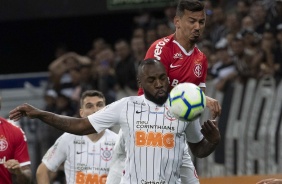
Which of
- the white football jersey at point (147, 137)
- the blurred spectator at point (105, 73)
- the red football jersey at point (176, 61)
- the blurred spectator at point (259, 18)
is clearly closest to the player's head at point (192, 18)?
the red football jersey at point (176, 61)

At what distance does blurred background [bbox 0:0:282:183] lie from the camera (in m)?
14.4

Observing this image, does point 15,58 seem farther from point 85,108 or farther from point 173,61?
point 173,61

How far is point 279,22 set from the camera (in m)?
15.2

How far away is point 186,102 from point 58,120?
118cm

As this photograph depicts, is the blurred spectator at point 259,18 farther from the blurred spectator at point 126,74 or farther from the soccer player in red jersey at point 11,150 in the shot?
the soccer player in red jersey at point 11,150

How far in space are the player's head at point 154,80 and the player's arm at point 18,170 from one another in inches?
67.1

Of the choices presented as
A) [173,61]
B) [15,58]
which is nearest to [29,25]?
[15,58]

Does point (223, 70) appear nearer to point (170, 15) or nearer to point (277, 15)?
point (277, 15)

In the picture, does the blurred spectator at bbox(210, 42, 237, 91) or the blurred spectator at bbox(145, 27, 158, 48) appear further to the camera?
the blurred spectator at bbox(145, 27, 158, 48)

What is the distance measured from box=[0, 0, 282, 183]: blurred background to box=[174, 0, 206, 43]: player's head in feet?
17.8

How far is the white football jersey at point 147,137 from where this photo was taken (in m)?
8.16

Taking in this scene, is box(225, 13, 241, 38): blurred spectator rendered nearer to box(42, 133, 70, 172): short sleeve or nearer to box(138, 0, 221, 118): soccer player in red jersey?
box(42, 133, 70, 172): short sleeve

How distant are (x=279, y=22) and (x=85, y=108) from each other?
567cm

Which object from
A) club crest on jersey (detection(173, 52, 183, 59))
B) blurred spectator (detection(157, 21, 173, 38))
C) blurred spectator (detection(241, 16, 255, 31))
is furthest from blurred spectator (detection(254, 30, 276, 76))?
club crest on jersey (detection(173, 52, 183, 59))
